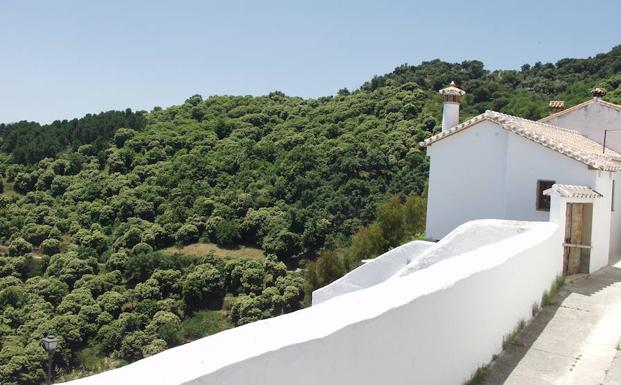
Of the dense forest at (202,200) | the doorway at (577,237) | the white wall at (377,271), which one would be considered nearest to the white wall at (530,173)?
the doorway at (577,237)

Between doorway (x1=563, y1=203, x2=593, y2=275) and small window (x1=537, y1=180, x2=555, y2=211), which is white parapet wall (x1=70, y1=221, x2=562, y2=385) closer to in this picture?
doorway (x1=563, y1=203, x2=593, y2=275)

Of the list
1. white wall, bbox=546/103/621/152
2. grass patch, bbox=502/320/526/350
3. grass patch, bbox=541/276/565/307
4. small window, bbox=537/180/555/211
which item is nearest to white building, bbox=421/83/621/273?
small window, bbox=537/180/555/211

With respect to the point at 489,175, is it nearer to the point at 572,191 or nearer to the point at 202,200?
the point at 572,191

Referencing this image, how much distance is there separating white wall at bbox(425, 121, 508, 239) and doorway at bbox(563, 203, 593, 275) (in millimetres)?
2351

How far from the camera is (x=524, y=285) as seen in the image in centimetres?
694

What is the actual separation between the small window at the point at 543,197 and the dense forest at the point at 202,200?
7403 mm

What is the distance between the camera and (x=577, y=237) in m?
10.8

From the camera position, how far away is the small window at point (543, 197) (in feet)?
41.3

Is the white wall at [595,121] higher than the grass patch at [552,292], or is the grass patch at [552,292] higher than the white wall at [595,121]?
the white wall at [595,121]

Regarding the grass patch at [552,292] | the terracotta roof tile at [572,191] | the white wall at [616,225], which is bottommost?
the grass patch at [552,292]

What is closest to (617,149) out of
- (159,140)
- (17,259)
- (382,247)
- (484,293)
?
(382,247)

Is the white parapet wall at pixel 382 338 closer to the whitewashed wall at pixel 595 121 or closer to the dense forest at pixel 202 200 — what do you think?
the whitewashed wall at pixel 595 121

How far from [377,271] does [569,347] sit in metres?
5.95

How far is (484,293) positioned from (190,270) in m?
34.9
